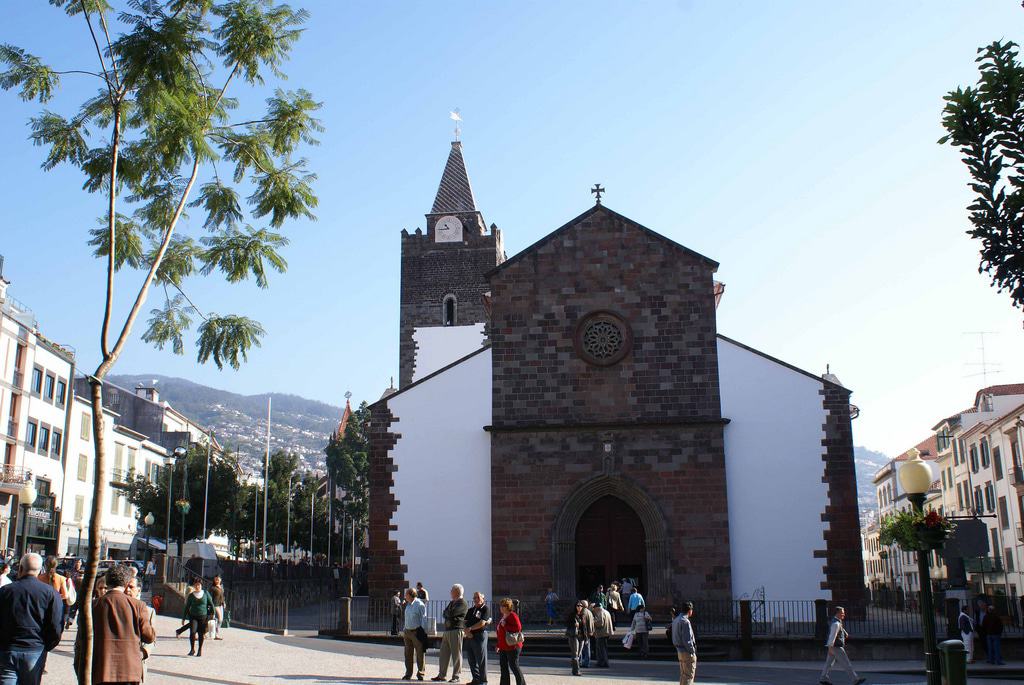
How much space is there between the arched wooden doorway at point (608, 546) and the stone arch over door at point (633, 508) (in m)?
0.33

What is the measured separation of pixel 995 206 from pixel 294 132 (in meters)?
8.72

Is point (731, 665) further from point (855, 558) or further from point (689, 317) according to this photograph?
point (689, 317)

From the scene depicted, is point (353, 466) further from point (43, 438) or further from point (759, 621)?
point (759, 621)

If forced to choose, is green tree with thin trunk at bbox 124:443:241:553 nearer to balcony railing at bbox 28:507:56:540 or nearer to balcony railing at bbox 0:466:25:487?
balcony railing at bbox 28:507:56:540

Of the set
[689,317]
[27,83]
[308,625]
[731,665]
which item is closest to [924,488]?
[731,665]

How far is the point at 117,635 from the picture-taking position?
8289 mm

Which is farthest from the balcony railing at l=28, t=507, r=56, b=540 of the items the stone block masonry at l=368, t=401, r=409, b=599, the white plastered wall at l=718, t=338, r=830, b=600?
the white plastered wall at l=718, t=338, r=830, b=600

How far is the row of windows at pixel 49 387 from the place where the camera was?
41.0 metres

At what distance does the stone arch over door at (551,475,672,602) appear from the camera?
83.6 feet

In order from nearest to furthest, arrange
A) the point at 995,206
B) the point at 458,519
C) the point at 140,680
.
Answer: the point at 140,680
the point at 995,206
the point at 458,519

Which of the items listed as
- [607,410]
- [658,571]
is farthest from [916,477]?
[607,410]

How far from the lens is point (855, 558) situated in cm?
2503

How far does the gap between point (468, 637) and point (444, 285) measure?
3237 centimetres

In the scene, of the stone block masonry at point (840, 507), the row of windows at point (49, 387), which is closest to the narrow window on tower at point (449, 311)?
the row of windows at point (49, 387)
